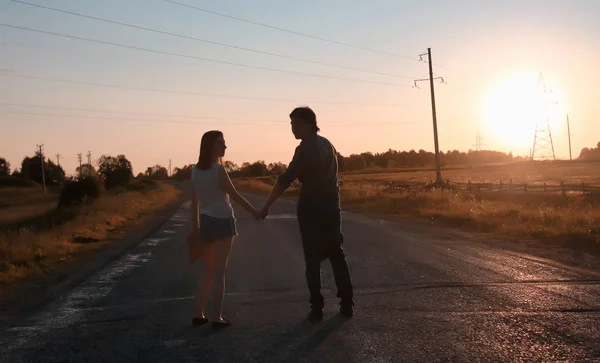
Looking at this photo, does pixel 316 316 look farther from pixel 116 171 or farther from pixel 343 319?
pixel 116 171

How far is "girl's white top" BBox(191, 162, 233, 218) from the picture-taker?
6109mm

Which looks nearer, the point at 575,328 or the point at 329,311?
the point at 575,328

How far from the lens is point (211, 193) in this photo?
614cm

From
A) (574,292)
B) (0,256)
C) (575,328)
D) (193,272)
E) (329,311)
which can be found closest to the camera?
(575,328)

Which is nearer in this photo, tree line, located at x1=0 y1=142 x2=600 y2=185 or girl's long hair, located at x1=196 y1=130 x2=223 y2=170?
girl's long hair, located at x1=196 y1=130 x2=223 y2=170

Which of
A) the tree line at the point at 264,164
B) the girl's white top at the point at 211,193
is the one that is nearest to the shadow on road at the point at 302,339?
the girl's white top at the point at 211,193

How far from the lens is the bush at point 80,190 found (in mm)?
44600

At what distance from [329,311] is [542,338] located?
2.21 meters

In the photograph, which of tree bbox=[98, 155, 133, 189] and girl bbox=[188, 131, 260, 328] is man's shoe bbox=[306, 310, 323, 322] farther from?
tree bbox=[98, 155, 133, 189]

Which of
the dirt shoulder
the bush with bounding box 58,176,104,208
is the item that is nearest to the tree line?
the bush with bounding box 58,176,104,208

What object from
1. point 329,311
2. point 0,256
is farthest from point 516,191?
point 329,311

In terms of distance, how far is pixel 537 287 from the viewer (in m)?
7.79

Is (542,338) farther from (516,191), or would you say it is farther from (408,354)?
(516,191)

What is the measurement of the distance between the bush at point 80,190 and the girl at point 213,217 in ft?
130
